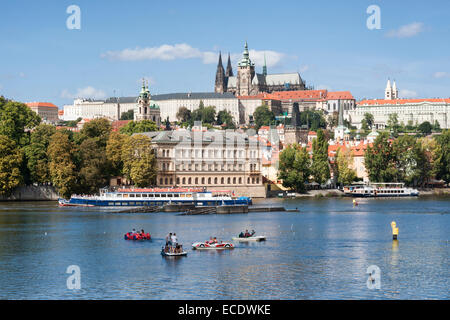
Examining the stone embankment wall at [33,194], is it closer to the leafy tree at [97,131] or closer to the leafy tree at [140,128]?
the leafy tree at [97,131]

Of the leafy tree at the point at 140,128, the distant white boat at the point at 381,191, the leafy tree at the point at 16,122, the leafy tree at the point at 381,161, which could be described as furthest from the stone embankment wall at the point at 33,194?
the leafy tree at the point at 381,161

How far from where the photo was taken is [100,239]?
60156 millimetres

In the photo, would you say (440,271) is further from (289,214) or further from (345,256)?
(289,214)

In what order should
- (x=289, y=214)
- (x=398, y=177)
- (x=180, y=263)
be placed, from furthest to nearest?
(x=398, y=177) < (x=289, y=214) < (x=180, y=263)

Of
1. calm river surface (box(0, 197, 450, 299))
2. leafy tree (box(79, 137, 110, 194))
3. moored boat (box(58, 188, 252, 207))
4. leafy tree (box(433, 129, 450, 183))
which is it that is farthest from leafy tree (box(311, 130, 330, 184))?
calm river surface (box(0, 197, 450, 299))

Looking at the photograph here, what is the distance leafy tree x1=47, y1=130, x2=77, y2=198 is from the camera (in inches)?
4033

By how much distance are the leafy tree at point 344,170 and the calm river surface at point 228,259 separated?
5514cm

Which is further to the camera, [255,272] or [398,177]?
[398,177]

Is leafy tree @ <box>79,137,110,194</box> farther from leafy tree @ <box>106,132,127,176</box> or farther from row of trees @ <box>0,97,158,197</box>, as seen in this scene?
leafy tree @ <box>106,132,127,176</box>

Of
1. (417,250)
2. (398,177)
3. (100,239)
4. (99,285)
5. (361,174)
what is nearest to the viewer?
(99,285)

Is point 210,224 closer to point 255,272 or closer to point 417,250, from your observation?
point 417,250

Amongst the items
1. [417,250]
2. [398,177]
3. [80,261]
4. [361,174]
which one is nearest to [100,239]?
[80,261]

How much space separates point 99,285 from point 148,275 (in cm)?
336

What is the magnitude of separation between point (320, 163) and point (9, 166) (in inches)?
1973
